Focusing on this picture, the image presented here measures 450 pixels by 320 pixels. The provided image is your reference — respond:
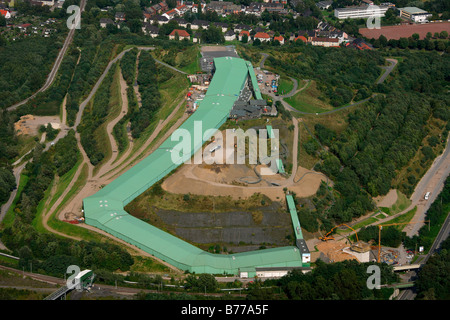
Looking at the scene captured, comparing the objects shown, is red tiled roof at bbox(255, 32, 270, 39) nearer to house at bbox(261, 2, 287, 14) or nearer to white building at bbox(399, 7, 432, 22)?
house at bbox(261, 2, 287, 14)

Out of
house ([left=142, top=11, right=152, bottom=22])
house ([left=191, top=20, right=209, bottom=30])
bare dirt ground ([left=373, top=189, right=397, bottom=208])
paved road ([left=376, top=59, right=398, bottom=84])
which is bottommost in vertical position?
paved road ([left=376, top=59, right=398, bottom=84])

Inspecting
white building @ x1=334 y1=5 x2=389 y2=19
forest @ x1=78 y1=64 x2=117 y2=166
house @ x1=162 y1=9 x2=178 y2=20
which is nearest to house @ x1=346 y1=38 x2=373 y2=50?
white building @ x1=334 y1=5 x2=389 y2=19

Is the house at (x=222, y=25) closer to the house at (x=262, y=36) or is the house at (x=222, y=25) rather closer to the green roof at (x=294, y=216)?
the house at (x=262, y=36)

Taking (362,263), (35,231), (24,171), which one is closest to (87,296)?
(35,231)

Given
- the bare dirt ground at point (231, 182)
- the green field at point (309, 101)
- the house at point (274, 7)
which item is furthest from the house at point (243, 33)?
the bare dirt ground at point (231, 182)

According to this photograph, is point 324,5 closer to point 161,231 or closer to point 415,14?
point 415,14

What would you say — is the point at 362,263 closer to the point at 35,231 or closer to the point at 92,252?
the point at 92,252
